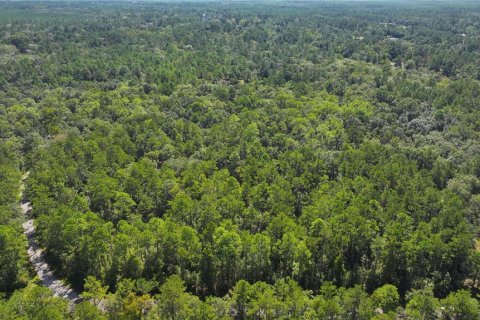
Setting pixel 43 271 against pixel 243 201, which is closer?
pixel 43 271

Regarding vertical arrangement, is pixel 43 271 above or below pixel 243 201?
below

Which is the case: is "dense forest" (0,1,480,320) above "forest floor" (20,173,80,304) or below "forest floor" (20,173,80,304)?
above

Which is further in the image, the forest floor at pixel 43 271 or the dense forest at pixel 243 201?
the forest floor at pixel 43 271

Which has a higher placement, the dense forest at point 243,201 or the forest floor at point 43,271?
the dense forest at point 243,201

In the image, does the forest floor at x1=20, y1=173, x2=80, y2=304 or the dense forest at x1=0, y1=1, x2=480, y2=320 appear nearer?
the dense forest at x1=0, y1=1, x2=480, y2=320

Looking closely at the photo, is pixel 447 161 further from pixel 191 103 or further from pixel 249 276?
pixel 191 103
